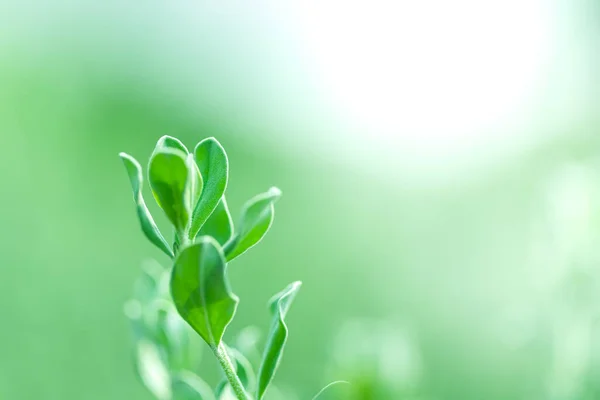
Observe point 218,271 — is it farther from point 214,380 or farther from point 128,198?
point 128,198

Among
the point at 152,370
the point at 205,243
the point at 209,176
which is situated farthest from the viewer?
the point at 152,370

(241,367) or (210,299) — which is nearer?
(210,299)

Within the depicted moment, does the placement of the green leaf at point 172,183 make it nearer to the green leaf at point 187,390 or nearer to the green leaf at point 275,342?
the green leaf at point 275,342

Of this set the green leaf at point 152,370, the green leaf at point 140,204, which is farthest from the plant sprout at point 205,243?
the green leaf at point 152,370

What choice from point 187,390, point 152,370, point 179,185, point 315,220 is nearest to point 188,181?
point 179,185

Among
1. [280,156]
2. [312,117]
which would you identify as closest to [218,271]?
[280,156]

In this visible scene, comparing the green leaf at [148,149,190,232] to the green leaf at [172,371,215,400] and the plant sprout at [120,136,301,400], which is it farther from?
the green leaf at [172,371,215,400]

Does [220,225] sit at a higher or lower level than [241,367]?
higher

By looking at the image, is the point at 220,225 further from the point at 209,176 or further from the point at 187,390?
the point at 187,390
